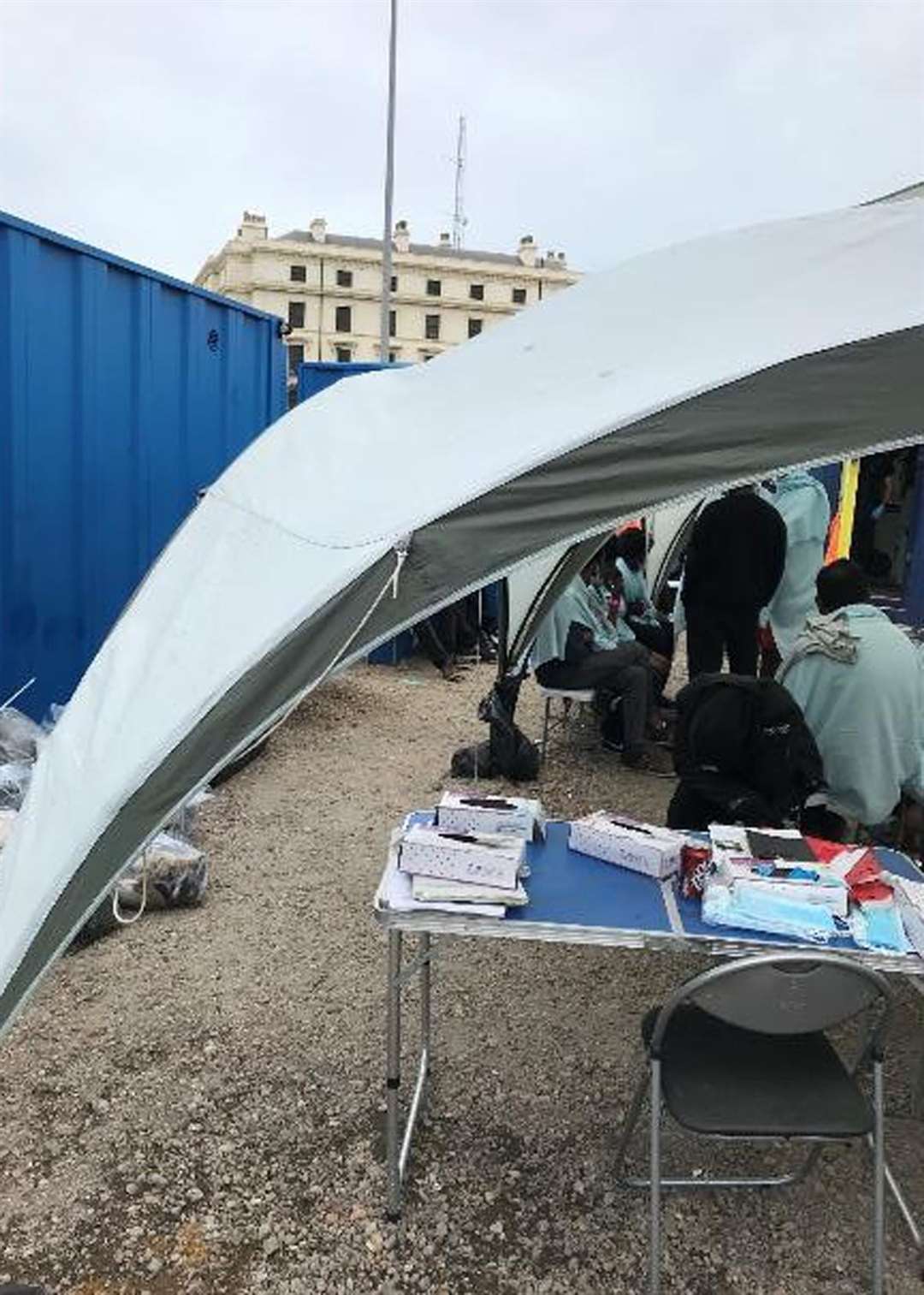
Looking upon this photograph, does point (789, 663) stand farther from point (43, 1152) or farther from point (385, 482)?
point (43, 1152)

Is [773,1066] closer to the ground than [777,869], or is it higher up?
closer to the ground

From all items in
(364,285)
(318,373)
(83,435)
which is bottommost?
(83,435)

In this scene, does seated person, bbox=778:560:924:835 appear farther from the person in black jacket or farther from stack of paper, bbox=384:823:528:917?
the person in black jacket

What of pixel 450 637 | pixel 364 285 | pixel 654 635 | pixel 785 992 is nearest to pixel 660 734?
pixel 654 635

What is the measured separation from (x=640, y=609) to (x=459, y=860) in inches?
200

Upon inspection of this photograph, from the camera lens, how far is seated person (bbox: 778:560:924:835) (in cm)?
355

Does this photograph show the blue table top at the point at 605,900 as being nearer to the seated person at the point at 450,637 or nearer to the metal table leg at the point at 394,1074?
the metal table leg at the point at 394,1074

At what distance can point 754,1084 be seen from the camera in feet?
7.27

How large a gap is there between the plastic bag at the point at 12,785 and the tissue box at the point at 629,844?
2.22 metres

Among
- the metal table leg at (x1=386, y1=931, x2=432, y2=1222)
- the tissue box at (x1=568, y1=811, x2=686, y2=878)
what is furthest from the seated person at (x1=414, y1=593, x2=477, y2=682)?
the metal table leg at (x1=386, y1=931, x2=432, y2=1222)

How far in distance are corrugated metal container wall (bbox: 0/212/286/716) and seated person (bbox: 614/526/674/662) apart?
299 centimetres

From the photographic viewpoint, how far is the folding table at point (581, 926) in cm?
220

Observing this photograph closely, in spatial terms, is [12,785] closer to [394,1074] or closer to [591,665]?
[394,1074]

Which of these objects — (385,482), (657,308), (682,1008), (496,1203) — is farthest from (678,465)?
(496,1203)
